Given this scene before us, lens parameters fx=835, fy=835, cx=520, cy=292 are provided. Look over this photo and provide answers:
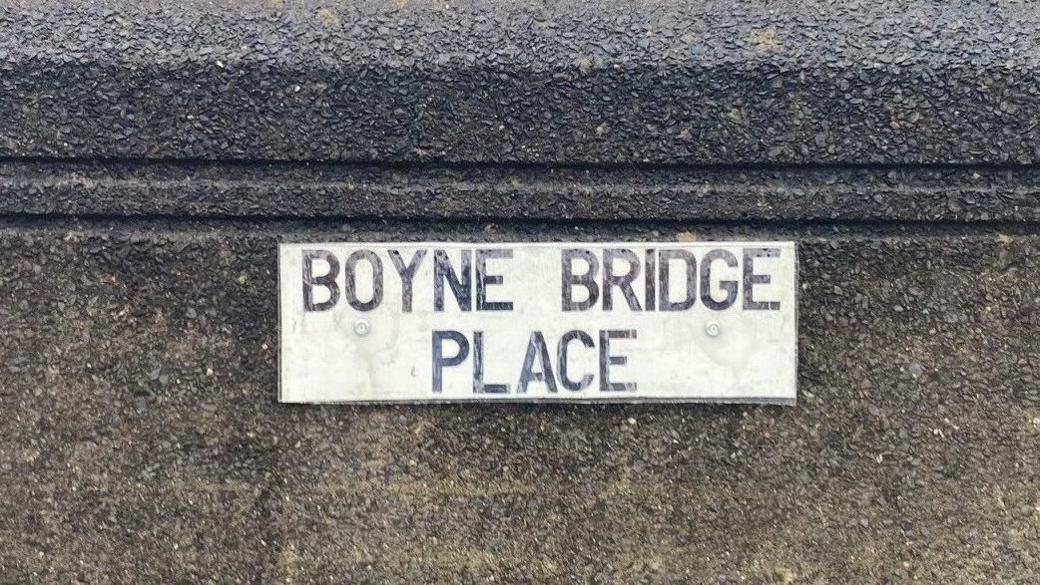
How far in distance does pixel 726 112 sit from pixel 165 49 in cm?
118

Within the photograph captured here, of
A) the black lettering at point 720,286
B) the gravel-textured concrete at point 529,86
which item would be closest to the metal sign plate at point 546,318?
the black lettering at point 720,286

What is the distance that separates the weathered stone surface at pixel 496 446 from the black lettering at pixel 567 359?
0.06 meters

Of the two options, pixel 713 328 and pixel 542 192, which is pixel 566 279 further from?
pixel 713 328

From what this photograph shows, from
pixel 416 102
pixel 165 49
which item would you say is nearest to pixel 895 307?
pixel 416 102

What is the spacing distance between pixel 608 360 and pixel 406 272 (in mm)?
468

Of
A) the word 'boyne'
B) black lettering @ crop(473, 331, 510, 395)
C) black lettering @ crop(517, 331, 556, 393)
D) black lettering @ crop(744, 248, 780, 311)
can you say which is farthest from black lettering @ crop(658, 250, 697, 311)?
black lettering @ crop(473, 331, 510, 395)

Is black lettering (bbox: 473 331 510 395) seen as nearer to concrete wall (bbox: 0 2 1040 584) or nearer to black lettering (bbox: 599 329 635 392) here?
concrete wall (bbox: 0 2 1040 584)

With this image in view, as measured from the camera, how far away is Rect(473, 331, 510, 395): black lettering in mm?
1778

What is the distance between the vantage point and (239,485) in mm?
1829

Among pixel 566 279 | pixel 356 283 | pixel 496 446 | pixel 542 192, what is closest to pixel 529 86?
pixel 542 192

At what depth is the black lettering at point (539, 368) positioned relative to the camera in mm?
1780

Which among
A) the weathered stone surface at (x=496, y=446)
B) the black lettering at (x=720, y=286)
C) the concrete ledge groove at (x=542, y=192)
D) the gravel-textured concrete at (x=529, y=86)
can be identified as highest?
the gravel-textured concrete at (x=529, y=86)

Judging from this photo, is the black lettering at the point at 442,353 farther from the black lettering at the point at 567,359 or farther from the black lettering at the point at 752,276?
the black lettering at the point at 752,276

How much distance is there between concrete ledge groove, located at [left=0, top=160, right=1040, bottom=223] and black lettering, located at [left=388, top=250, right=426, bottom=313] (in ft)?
0.29
